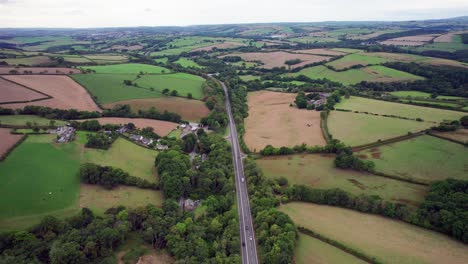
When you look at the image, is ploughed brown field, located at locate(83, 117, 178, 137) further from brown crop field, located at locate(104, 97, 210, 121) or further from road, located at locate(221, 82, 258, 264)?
road, located at locate(221, 82, 258, 264)

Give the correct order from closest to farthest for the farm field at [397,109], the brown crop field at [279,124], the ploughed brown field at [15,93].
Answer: the brown crop field at [279,124]
the farm field at [397,109]
the ploughed brown field at [15,93]

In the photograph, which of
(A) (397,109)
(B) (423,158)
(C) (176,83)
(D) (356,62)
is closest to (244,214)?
(B) (423,158)

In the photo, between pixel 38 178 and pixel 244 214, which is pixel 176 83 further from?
pixel 244 214

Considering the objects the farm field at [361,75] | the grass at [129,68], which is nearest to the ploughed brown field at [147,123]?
the grass at [129,68]

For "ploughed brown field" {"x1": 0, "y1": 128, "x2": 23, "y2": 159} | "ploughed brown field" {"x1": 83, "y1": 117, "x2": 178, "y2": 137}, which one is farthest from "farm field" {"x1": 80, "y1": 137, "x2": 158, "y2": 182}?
"ploughed brown field" {"x1": 0, "y1": 128, "x2": 23, "y2": 159}

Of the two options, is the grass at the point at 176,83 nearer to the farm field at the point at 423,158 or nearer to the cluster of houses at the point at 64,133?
the cluster of houses at the point at 64,133

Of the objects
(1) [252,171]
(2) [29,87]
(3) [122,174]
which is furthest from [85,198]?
(2) [29,87]
